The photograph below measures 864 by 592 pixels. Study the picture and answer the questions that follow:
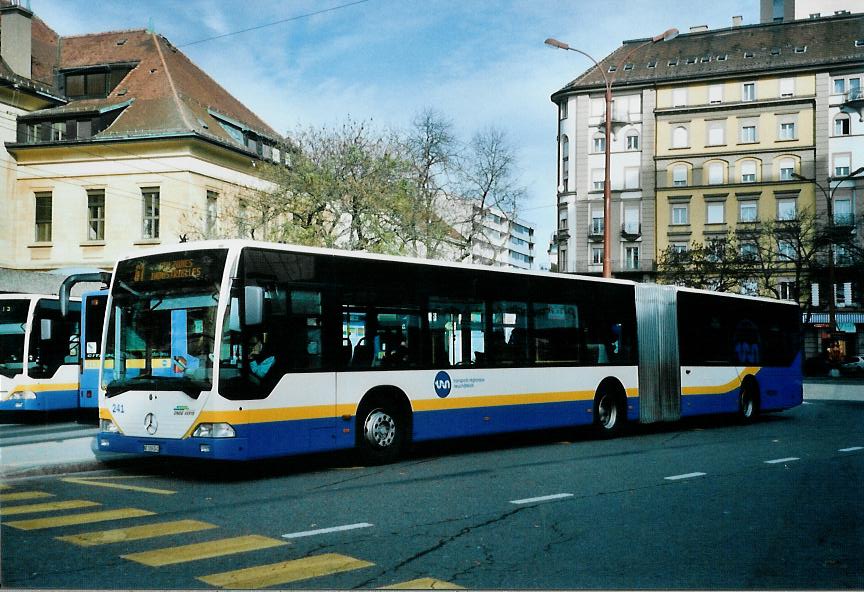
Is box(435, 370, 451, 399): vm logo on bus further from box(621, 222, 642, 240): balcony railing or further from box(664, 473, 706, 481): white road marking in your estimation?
box(621, 222, 642, 240): balcony railing

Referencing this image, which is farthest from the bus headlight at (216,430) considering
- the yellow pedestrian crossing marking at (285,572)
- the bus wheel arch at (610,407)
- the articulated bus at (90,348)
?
the articulated bus at (90,348)

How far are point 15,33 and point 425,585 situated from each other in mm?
43815

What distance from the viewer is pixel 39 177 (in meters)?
46.2

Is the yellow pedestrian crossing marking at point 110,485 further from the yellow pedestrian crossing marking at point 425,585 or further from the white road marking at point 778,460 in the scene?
the white road marking at point 778,460

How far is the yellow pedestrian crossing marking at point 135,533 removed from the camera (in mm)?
8086

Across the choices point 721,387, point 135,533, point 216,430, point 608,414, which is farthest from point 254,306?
point 721,387

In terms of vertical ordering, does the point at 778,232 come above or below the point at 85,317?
above

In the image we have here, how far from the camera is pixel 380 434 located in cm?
1360

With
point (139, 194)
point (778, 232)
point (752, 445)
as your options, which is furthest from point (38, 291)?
point (778, 232)

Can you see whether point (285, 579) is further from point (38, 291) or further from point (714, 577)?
point (38, 291)

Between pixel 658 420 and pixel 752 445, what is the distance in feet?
8.74

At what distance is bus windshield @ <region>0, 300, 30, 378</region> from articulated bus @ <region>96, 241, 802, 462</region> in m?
9.45

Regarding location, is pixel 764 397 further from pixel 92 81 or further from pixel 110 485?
pixel 92 81

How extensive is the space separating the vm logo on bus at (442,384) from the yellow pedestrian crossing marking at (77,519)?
18.4ft
